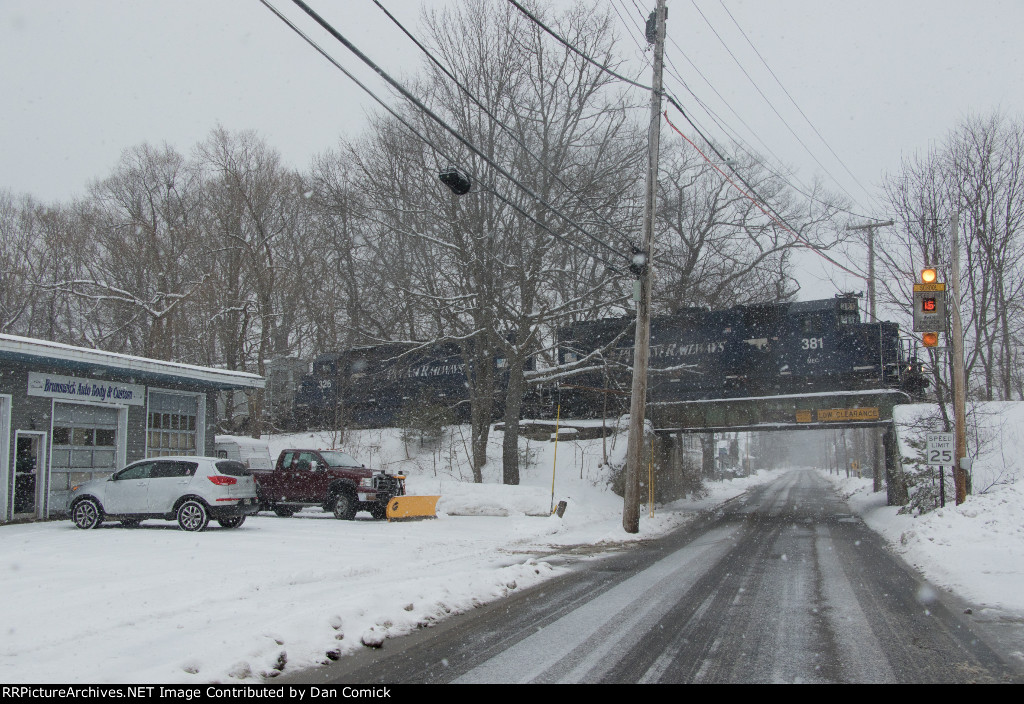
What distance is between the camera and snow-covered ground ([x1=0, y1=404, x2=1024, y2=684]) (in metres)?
6.47

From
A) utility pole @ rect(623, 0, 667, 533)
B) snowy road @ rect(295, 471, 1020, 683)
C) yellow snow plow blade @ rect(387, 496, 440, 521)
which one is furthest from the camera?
yellow snow plow blade @ rect(387, 496, 440, 521)

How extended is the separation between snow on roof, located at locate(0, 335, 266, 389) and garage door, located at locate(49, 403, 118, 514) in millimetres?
1589

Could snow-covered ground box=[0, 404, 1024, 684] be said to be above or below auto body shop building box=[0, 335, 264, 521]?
below

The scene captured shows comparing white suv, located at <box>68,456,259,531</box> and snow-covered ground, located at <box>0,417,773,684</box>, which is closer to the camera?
snow-covered ground, located at <box>0,417,773,684</box>

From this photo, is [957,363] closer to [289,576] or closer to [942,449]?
[942,449]

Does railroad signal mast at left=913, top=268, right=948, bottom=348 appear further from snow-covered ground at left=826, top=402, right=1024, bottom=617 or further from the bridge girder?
the bridge girder

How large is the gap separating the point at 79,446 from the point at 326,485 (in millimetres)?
6158

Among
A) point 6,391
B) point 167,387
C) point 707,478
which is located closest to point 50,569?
point 6,391

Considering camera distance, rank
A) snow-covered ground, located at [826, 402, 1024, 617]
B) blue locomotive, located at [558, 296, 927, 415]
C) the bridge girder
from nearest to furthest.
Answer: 1. snow-covered ground, located at [826, 402, 1024, 617]
2. blue locomotive, located at [558, 296, 927, 415]
3. the bridge girder

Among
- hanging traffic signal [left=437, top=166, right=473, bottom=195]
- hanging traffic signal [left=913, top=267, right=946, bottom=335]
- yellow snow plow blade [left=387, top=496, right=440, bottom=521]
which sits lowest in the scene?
yellow snow plow blade [left=387, top=496, right=440, bottom=521]

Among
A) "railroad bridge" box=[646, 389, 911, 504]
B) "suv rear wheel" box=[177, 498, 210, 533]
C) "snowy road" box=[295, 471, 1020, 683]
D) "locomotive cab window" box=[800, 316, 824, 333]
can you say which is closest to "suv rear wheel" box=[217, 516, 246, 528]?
"suv rear wheel" box=[177, 498, 210, 533]

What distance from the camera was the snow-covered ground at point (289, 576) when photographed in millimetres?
6469

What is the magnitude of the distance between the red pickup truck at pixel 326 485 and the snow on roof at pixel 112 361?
2858 millimetres

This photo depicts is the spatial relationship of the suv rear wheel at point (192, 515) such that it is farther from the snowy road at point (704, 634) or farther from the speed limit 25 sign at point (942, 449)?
the speed limit 25 sign at point (942, 449)
